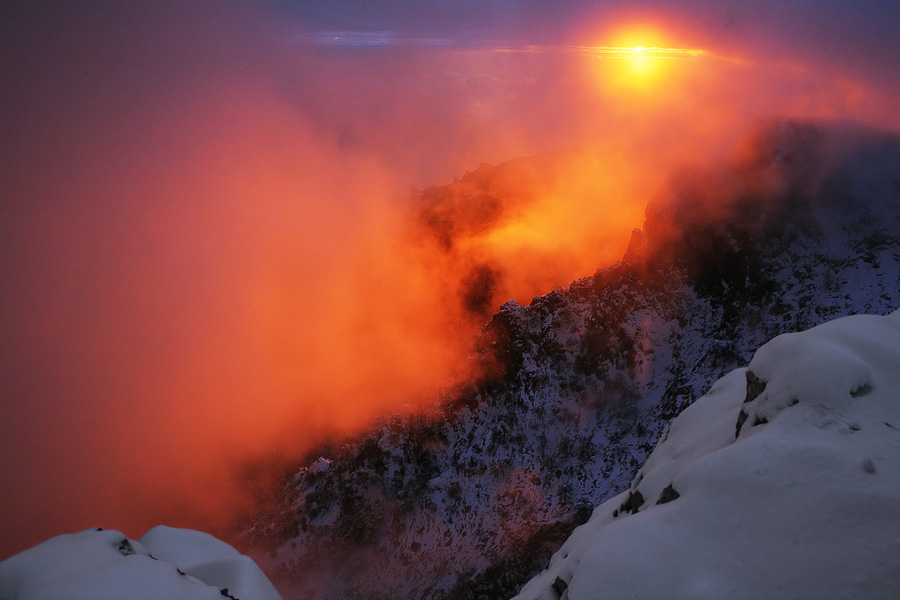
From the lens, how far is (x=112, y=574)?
9.47 metres

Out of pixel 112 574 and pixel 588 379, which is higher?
pixel 112 574

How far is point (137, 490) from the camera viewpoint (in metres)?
38.4

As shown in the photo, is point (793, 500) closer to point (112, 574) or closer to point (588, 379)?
point (112, 574)

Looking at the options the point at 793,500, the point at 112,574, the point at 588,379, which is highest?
the point at 793,500

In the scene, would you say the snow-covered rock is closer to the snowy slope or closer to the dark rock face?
the snowy slope

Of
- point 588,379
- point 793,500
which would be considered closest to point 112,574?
point 793,500

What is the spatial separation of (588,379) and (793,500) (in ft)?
73.6

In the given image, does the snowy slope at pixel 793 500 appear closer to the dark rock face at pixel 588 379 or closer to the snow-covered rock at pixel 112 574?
the snow-covered rock at pixel 112 574

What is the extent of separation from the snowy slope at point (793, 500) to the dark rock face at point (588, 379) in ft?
58.3

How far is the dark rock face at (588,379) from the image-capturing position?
83.1 feet

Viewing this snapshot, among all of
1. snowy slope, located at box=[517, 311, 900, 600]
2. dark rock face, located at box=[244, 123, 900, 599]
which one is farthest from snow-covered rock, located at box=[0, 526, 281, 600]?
dark rock face, located at box=[244, 123, 900, 599]

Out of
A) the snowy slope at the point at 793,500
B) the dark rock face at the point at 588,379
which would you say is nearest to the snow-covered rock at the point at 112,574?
the snowy slope at the point at 793,500

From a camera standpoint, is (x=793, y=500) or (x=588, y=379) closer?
(x=793, y=500)

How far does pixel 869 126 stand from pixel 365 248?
55053 mm
